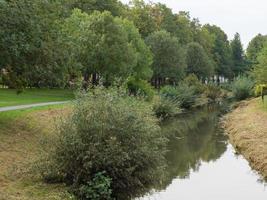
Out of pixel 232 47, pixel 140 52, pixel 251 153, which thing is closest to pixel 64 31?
pixel 251 153

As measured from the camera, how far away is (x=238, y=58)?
116 meters

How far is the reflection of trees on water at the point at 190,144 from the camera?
79.7ft

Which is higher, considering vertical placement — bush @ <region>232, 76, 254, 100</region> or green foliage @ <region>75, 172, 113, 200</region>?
green foliage @ <region>75, 172, 113, 200</region>

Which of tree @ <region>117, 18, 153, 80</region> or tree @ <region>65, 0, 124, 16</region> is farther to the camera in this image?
tree @ <region>65, 0, 124, 16</region>

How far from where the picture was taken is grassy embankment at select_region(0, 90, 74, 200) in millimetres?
14367

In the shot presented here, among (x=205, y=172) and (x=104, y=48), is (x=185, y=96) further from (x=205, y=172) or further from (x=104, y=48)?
(x=205, y=172)

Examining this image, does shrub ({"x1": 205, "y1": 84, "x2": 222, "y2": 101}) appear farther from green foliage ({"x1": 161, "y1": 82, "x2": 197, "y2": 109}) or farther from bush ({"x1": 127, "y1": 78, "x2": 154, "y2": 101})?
bush ({"x1": 127, "y1": 78, "x2": 154, "y2": 101})

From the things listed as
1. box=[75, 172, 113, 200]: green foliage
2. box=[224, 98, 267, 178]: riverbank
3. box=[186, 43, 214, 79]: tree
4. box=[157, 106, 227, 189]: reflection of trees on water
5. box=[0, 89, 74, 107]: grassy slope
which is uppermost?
box=[186, 43, 214, 79]: tree

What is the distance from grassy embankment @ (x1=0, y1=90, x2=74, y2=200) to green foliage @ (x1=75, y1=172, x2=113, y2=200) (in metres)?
0.56

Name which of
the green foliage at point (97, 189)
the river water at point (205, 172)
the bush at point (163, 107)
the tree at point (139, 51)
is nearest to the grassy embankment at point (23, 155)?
the green foliage at point (97, 189)

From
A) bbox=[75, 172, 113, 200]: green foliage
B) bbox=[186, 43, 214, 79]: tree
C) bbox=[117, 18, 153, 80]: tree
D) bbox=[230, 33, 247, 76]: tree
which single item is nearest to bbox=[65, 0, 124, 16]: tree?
bbox=[117, 18, 153, 80]: tree

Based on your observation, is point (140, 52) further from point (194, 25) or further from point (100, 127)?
point (194, 25)

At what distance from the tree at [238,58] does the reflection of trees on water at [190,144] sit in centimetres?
6793

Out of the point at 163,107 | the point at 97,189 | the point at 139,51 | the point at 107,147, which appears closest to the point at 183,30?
the point at 139,51
